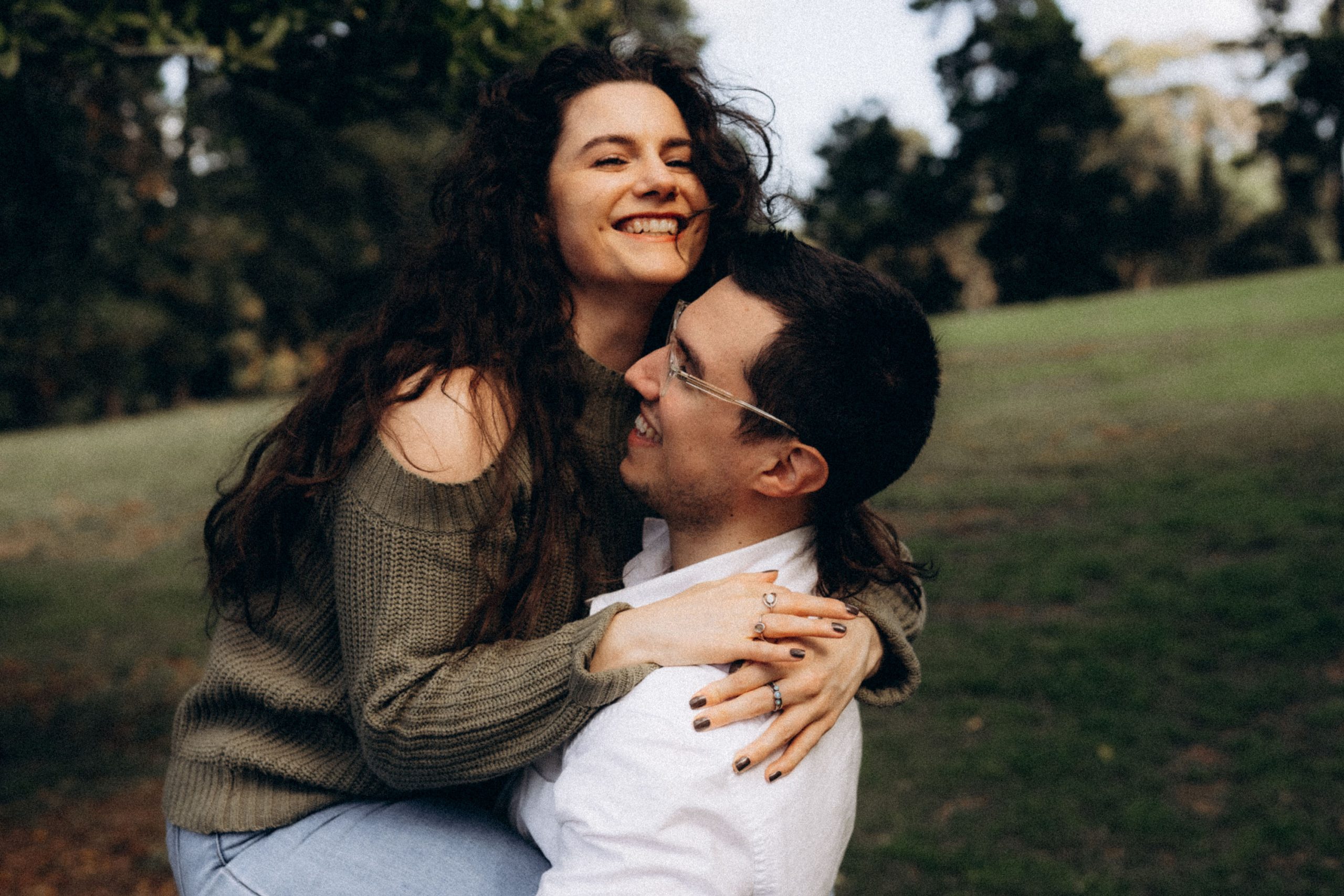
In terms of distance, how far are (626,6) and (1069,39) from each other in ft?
6.18

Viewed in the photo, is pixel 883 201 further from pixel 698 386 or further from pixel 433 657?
pixel 433 657

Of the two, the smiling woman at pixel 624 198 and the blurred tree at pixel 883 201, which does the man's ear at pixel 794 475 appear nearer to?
the smiling woman at pixel 624 198

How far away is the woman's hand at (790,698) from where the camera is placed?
1800 mm

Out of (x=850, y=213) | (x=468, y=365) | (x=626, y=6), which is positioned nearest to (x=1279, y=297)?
(x=850, y=213)

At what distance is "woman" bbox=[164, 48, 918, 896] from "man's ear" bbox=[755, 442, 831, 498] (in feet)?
0.75

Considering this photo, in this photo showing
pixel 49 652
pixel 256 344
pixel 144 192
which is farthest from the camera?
pixel 256 344

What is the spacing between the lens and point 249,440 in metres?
2.52

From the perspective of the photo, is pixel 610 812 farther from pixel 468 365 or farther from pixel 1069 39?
pixel 1069 39

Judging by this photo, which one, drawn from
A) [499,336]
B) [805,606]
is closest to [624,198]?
[499,336]

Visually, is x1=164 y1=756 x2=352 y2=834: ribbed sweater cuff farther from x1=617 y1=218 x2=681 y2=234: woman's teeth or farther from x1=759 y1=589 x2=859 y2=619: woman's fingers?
x1=617 y1=218 x2=681 y2=234: woman's teeth

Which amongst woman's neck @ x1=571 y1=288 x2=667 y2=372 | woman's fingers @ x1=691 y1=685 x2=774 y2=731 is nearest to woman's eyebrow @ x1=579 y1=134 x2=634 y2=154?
woman's neck @ x1=571 y1=288 x2=667 y2=372

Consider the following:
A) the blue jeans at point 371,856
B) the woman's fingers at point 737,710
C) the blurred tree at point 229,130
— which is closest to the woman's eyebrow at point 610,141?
the blurred tree at point 229,130

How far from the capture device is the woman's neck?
254cm

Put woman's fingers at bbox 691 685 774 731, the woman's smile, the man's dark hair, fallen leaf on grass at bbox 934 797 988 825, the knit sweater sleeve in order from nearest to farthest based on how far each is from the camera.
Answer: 1. woman's fingers at bbox 691 685 774 731
2. the knit sweater sleeve
3. the man's dark hair
4. the woman's smile
5. fallen leaf on grass at bbox 934 797 988 825
